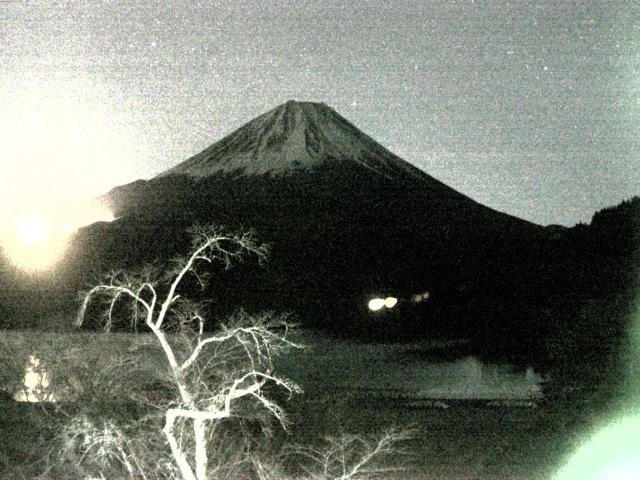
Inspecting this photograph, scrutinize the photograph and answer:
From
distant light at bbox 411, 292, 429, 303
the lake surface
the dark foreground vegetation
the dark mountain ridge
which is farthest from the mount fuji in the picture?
the dark foreground vegetation

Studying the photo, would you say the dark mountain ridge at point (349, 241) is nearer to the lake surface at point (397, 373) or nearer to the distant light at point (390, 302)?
the distant light at point (390, 302)

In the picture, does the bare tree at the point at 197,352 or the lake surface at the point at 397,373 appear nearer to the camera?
the bare tree at the point at 197,352

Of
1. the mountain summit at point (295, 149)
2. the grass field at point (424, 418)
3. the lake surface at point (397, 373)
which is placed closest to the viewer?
the grass field at point (424, 418)

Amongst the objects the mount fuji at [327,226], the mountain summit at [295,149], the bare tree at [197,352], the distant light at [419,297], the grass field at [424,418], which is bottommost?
the grass field at [424,418]

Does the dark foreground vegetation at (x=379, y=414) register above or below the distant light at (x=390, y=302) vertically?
below

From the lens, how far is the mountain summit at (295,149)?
300 feet

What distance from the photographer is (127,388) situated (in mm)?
19109

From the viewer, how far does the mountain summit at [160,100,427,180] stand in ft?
300

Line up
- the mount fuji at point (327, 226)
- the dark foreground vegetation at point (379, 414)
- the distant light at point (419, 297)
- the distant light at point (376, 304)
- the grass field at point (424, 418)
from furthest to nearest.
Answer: the mount fuji at point (327, 226) < the distant light at point (376, 304) < the distant light at point (419, 297) < the grass field at point (424, 418) < the dark foreground vegetation at point (379, 414)

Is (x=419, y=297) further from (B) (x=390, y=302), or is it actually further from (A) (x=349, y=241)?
(A) (x=349, y=241)

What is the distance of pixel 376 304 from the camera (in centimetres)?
4550

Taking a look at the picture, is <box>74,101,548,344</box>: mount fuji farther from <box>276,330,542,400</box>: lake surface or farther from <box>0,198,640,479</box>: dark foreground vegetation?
<box>0,198,640,479</box>: dark foreground vegetation

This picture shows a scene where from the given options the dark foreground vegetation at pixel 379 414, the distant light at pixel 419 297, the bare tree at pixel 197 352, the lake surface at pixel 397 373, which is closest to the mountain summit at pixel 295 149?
the distant light at pixel 419 297

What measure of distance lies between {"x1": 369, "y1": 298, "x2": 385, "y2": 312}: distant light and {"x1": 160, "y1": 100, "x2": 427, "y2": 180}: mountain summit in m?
43.7
